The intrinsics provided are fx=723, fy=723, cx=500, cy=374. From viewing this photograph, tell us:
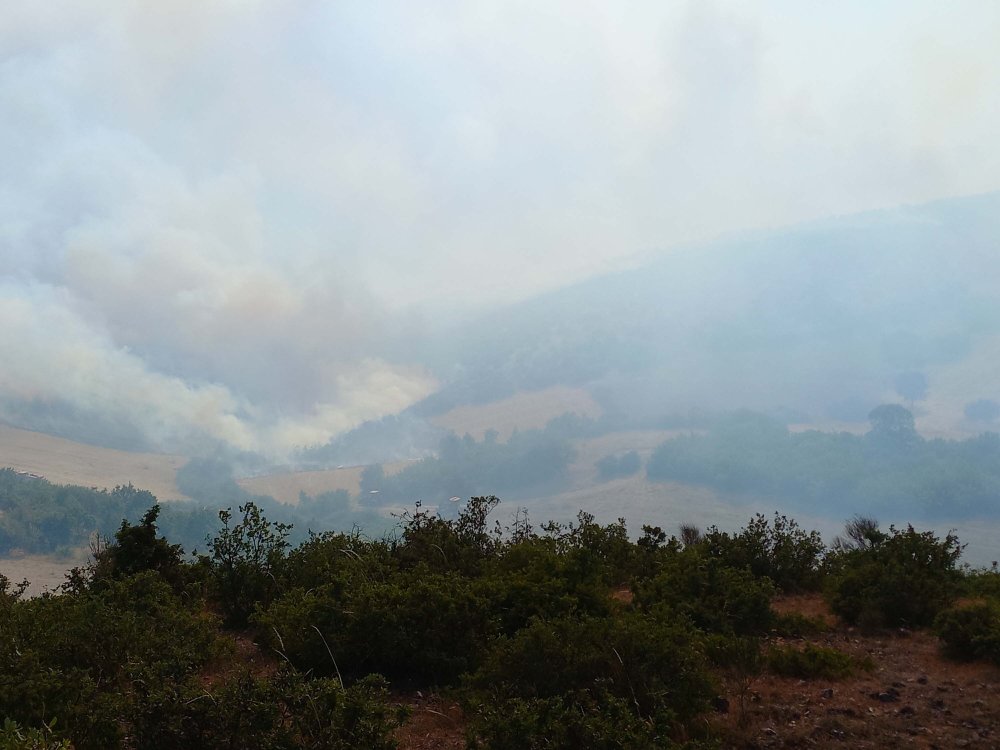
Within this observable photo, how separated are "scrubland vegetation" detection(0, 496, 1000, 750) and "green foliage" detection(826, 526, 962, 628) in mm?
42

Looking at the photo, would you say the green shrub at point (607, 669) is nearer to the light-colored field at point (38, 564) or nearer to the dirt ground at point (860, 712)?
the dirt ground at point (860, 712)

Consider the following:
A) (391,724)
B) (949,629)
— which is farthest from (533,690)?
(949,629)

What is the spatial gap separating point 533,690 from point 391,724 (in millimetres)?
2053

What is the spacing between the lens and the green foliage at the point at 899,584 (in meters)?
13.4

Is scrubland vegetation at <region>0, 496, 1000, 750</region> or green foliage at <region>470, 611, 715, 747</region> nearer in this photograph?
scrubland vegetation at <region>0, 496, 1000, 750</region>

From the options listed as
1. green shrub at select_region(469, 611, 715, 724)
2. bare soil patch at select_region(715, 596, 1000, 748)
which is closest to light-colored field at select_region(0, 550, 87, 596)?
green shrub at select_region(469, 611, 715, 724)

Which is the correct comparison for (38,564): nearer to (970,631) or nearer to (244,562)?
(244,562)

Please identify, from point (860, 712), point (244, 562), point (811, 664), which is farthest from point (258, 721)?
point (244, 562)

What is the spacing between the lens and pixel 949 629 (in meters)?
11.2

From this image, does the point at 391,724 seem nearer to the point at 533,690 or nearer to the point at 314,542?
the point at 533,690

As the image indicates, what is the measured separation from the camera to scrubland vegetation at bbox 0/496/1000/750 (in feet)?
21.9

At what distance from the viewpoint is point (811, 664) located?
1028cm

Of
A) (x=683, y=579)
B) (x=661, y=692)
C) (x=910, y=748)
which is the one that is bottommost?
(x=910, y=748)

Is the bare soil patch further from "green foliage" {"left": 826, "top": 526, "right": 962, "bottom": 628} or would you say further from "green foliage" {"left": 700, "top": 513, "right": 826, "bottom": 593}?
"green foliage" {"left": 700, "top": 513, "right": 826, "bottom": 593}
